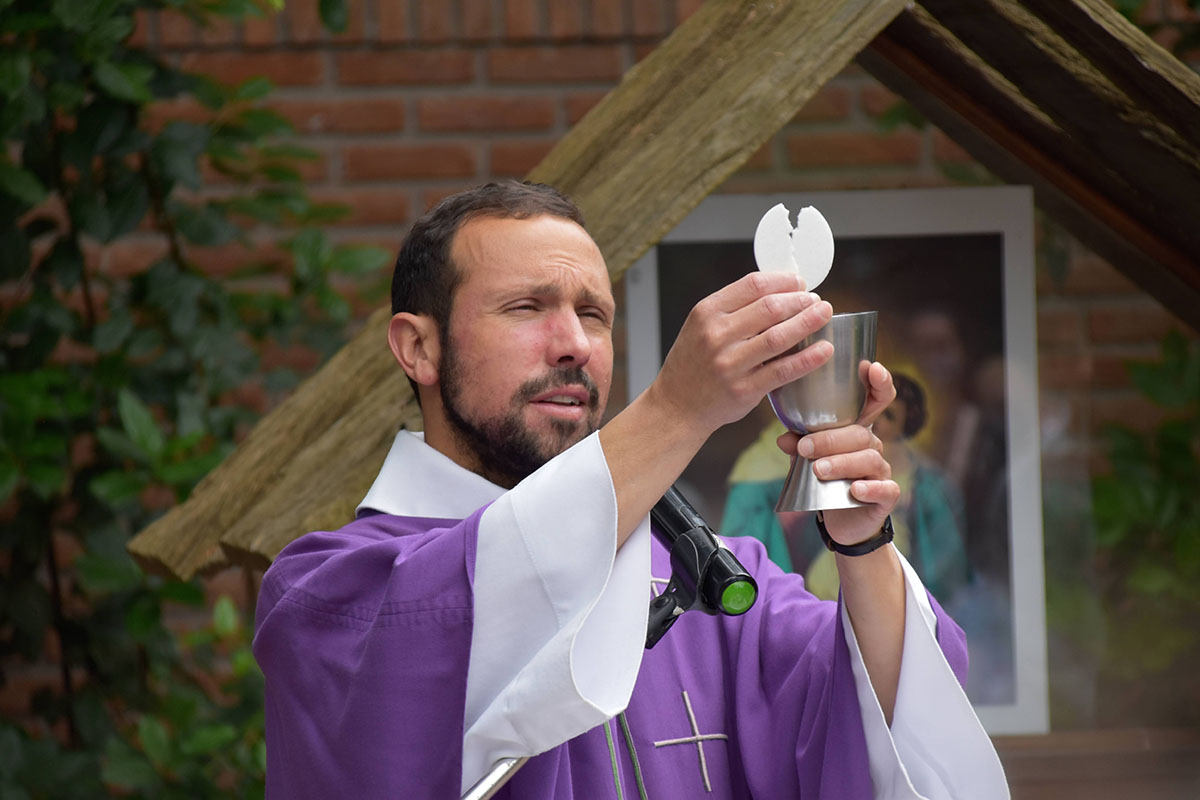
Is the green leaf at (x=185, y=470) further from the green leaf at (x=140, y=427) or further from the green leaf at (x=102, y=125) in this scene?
the green leaf at (x=102, y=125)

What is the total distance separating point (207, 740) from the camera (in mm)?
2133

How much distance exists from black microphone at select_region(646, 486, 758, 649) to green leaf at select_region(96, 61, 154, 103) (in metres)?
1.36

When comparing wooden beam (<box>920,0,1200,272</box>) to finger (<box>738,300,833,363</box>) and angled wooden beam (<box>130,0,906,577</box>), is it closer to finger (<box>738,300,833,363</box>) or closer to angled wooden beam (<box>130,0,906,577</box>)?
angled wooden beam (<box>130,0,906,577</box>)

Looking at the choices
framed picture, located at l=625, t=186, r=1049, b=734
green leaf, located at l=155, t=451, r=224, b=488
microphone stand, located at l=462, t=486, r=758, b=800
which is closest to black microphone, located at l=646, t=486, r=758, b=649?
microphone stand, located at l=462, t=486, r=758, b=800

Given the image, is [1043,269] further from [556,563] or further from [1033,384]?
[556,563]

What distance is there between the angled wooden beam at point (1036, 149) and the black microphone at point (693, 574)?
0.72m

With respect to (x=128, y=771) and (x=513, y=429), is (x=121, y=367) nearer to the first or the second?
(x=128, y=771)

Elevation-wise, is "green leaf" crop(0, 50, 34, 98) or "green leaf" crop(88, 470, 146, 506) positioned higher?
"green leaf" crop(0, 50, 34, 98)

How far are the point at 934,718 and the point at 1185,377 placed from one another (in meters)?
0.73

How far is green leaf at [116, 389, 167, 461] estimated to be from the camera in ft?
6.95

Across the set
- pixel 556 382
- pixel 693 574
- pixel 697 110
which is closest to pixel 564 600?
pixel 693 574

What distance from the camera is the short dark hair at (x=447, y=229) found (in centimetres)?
143

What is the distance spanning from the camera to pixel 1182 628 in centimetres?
176

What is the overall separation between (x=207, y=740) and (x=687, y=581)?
1.31 meters
